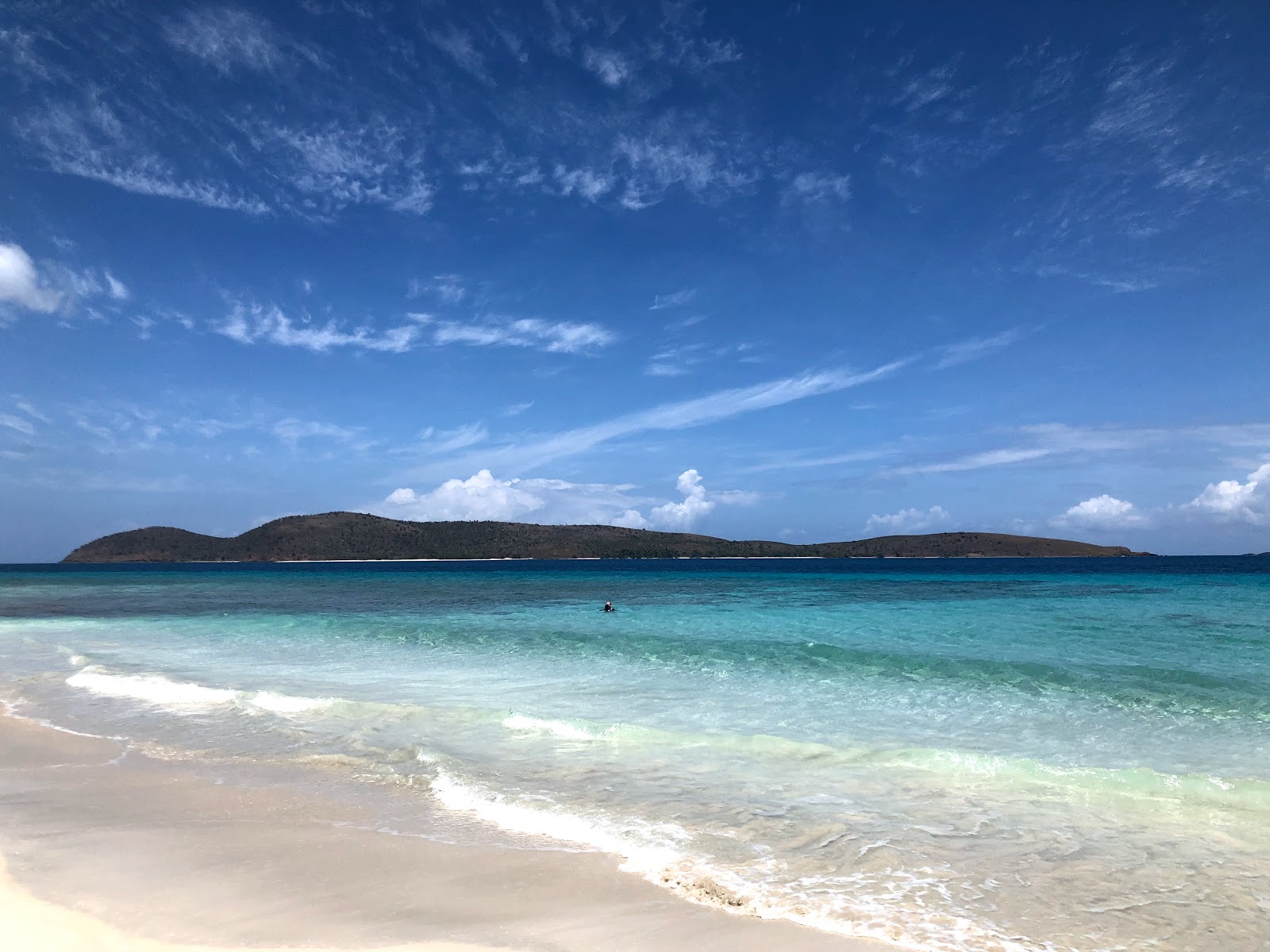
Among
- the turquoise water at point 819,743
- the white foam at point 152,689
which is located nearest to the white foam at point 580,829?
the turquoise water at point 819,743

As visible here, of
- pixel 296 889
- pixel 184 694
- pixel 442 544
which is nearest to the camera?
pixel 296 889

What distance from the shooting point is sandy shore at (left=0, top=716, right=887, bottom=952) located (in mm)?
4625

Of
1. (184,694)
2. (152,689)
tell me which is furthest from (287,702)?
(152,689)

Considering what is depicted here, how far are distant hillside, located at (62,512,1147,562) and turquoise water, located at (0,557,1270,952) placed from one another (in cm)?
13062

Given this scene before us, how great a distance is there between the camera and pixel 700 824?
6.69 metres

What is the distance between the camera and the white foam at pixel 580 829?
595 cm

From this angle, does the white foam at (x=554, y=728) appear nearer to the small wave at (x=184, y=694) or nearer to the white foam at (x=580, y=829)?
the white foam at (x=580, y=829)

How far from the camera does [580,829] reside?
657cm

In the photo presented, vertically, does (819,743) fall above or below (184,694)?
below

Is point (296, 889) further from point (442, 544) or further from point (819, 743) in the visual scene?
point (442, 544)

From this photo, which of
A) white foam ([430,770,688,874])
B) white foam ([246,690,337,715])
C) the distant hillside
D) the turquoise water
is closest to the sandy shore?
white foam ([430,770,688,874])

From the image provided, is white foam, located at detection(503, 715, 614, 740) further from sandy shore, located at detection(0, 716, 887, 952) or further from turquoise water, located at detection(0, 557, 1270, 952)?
sandy shore, located at detection(0, 716, 887, 952)

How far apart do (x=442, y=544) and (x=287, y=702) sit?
14156cm

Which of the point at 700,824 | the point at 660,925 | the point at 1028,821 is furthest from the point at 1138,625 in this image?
the point at 660,925
